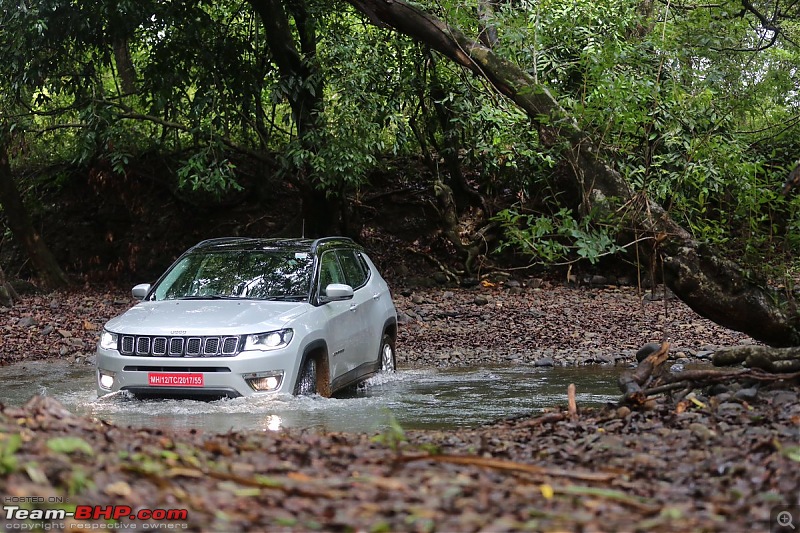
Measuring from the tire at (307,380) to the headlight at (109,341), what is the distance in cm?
173

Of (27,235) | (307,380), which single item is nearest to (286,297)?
(307,380)

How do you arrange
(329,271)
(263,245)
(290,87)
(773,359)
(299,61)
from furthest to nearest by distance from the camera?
(299,61)
(290,87)
(263,245)
(329,271)
(773,359)

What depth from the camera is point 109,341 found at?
8648 millimetres

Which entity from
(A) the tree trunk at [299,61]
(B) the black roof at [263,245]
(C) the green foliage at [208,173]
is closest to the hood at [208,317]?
(B) the black roof at [263,245]

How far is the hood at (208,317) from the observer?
834 cm

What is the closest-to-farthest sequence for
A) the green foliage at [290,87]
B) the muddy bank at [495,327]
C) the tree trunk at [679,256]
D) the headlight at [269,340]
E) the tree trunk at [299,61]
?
the headlight at [269,340] < the tree trunk at [679,256] < the muddy bank at [495,327] < the green foliage at [290,87] < the tree trunk at [299,61]

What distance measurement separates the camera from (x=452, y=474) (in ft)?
14.3

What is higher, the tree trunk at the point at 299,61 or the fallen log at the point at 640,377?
the tree trunk at the point at 299,61

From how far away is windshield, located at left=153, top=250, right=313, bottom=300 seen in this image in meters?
9.38

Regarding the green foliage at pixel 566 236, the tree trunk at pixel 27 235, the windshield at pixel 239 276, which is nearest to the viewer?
the green foliage at pixel 566 236

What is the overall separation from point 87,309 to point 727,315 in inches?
465

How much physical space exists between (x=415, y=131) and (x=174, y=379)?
12048 mm

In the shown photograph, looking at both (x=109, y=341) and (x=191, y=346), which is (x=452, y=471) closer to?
(x=191, y=346)

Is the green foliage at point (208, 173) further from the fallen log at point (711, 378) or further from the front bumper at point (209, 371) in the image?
the fallen log at point (711, 378)
